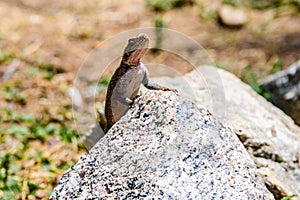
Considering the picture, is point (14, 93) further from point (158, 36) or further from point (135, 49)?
point (135, 49)

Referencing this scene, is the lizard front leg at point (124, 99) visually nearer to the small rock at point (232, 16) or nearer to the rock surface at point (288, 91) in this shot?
the rock surface at point (288, 91)

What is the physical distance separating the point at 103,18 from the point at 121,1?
0.48 metres

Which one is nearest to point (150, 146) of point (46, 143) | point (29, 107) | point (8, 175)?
point (8, 175)

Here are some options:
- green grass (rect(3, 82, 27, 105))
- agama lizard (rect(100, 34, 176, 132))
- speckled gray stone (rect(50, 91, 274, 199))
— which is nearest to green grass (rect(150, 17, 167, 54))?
green grass (rect(3, 82, 27, 105))

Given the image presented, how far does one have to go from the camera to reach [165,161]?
270 cm

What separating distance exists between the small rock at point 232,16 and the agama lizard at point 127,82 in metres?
3.38

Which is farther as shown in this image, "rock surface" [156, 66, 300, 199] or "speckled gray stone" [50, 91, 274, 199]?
"rock surface" [156, 66, 300, 199]

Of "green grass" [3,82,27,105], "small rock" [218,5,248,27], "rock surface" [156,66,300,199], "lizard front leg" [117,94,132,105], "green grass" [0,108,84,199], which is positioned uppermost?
"small rock" [218,5,248,27]

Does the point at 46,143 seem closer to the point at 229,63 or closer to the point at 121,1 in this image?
the point at 229,63

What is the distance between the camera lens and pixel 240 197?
8.89ft

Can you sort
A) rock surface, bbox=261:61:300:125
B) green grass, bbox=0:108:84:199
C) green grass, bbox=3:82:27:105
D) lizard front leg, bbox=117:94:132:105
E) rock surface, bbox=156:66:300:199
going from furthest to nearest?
green grass, bbox=3:82:27:105, rock surface, bbox=261:61:300:125, green grass, bbox=0:108:84:199, rock surface, bbox=156:66:300:199, lizard front leg, bbox=117:94:132:105

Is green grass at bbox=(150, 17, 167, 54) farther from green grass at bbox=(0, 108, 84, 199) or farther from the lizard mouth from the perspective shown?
the lizard mouth

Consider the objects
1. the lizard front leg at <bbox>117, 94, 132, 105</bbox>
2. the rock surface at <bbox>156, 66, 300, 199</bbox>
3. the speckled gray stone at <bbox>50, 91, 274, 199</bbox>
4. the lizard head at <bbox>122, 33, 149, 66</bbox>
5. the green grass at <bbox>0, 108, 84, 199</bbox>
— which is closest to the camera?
the speckled gray stone at <bbox>50, 91, 274, 199</bbox>

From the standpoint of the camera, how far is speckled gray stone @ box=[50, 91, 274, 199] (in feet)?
8.74
